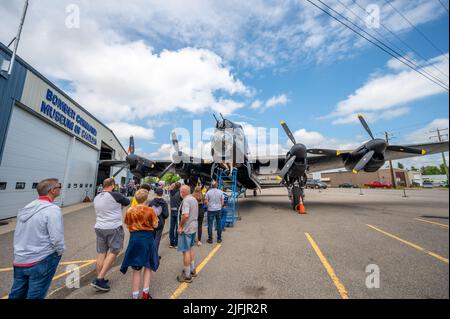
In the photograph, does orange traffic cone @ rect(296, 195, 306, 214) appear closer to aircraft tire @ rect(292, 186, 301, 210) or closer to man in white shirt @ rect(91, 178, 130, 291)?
aircraft tire @ rect(292, 186, 301, 210)

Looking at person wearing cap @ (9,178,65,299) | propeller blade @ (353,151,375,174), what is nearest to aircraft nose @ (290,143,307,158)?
propeller blade @ (353,151,375,174)

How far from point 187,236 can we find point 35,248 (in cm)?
216

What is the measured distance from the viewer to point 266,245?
211 inches

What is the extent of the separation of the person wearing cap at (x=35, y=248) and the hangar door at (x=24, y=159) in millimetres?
10506

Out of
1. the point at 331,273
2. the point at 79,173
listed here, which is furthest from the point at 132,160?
the point at 331,273

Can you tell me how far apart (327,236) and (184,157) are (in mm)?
9943

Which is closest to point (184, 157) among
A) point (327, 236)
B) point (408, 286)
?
point (327, 236)

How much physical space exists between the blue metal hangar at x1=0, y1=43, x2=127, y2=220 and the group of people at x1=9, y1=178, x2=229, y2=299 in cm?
1010

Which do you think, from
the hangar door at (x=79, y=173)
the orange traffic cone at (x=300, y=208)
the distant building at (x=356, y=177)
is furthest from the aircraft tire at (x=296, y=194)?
the distant building at (x=356, y=177)

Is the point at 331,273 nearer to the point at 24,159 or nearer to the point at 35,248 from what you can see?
the point at 35,248

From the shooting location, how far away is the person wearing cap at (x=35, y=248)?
2.35 meters

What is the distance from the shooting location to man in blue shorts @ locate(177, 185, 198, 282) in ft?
11.7

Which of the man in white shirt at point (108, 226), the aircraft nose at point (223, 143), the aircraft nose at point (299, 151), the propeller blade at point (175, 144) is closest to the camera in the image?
the man in white shirt at point (108, 226)

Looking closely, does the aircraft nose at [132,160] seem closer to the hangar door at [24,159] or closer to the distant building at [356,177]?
the hangar door at [24,159]
